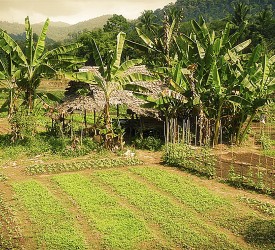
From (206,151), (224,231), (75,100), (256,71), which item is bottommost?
(224,231)

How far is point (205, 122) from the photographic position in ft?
50.4

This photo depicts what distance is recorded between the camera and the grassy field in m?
8.20

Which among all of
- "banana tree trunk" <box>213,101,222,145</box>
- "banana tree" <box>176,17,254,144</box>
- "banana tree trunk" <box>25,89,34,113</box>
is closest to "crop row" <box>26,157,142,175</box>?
"banana tree" <box>176,17,254,144</box>

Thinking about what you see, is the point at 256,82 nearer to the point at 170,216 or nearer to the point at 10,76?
the point at 170,216

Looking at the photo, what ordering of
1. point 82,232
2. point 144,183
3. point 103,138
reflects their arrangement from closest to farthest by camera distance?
point 82,232
point 144,183
point 103,138

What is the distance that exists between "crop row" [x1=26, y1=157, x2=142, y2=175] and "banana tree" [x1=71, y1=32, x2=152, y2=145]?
1.77 m

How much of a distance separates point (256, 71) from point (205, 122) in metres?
2.82

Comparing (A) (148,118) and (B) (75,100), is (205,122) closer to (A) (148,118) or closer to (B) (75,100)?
(A) (148,118)

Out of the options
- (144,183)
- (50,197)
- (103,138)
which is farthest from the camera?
(103,138)

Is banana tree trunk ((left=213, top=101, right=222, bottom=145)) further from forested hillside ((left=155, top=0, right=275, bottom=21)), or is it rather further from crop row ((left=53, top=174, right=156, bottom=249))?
forested hillside ((left=155, top=0, right=275, bottom=21))

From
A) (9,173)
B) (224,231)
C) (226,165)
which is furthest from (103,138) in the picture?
(224,231)

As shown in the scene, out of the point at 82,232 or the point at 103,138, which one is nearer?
the point at 82,232

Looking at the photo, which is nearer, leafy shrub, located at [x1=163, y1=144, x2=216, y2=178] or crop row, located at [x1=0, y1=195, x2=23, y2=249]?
crop row, located at [x1=0, y1=195, x2=23, y2=249]

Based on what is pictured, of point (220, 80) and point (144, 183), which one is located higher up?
point (220, 80)
